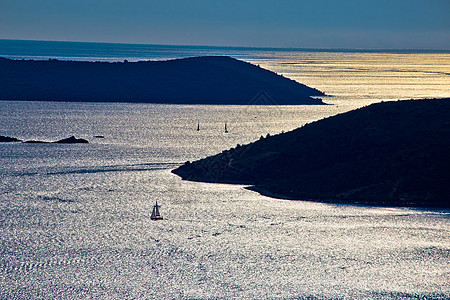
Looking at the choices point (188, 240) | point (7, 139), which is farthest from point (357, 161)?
point (7, 139)

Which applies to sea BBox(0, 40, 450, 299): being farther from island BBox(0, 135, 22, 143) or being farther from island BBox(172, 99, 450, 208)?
island BBox(0, 135, 22, 143)

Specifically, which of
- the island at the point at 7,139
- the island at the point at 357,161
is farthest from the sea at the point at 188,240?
the island at the point at 7,139

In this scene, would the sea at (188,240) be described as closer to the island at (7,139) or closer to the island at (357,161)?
the island at (357,161)

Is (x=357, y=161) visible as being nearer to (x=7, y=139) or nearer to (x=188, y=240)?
(x=188, y=240)

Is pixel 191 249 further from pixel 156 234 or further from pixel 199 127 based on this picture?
pixel 199 127

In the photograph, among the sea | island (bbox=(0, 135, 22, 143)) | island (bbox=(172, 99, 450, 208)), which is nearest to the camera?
the sea

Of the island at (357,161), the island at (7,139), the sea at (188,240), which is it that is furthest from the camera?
the island at (7,139)

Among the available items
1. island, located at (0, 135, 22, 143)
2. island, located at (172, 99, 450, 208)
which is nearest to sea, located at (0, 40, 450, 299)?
island, located at (172, 99, 450, 208)

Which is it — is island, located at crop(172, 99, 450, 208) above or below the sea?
above

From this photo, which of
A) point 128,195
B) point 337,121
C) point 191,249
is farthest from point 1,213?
point 337,121
